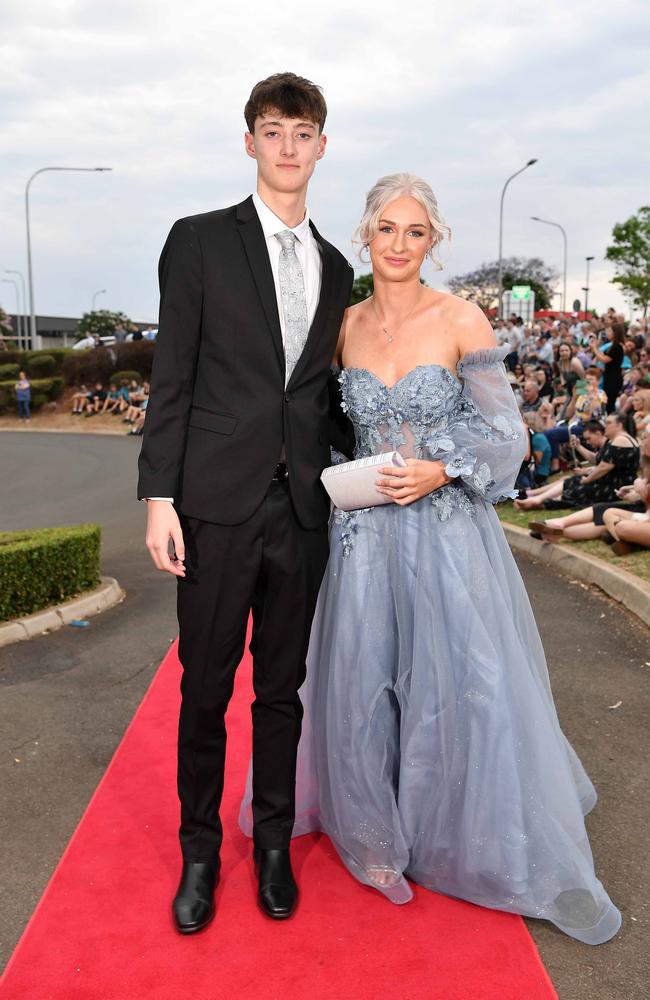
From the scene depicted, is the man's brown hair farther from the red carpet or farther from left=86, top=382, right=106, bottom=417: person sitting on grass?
left=86, top=382, right=106, bottom=417: person sitting on grass

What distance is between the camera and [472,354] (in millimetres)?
3143

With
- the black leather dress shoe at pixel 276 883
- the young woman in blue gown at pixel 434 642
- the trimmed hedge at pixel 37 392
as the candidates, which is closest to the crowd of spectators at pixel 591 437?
the young woman in blue gown at pixel 434 642

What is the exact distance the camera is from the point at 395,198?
314 cm

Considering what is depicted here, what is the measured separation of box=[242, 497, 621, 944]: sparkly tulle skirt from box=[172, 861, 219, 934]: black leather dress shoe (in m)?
0.49

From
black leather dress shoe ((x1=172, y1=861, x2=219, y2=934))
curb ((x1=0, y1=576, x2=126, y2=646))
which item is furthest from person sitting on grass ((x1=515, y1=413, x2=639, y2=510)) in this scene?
black leather dress shoe ((x1=172, y1=861, x2=219, y2=934))

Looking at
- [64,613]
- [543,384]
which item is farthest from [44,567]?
[543,384]

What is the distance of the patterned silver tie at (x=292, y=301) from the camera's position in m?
2.89

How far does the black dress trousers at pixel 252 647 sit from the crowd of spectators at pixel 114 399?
27.4 meters

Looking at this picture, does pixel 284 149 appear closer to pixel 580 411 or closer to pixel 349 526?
pixel 349 526

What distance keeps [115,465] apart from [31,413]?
49.0 ft

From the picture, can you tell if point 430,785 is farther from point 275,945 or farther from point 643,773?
point 643,773

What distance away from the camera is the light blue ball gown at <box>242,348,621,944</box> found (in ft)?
10.00

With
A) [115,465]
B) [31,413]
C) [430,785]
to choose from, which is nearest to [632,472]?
[430,785]

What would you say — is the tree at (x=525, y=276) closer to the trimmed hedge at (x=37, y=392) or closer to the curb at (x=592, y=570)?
the trimmed hedge at (x=37, y=392)
